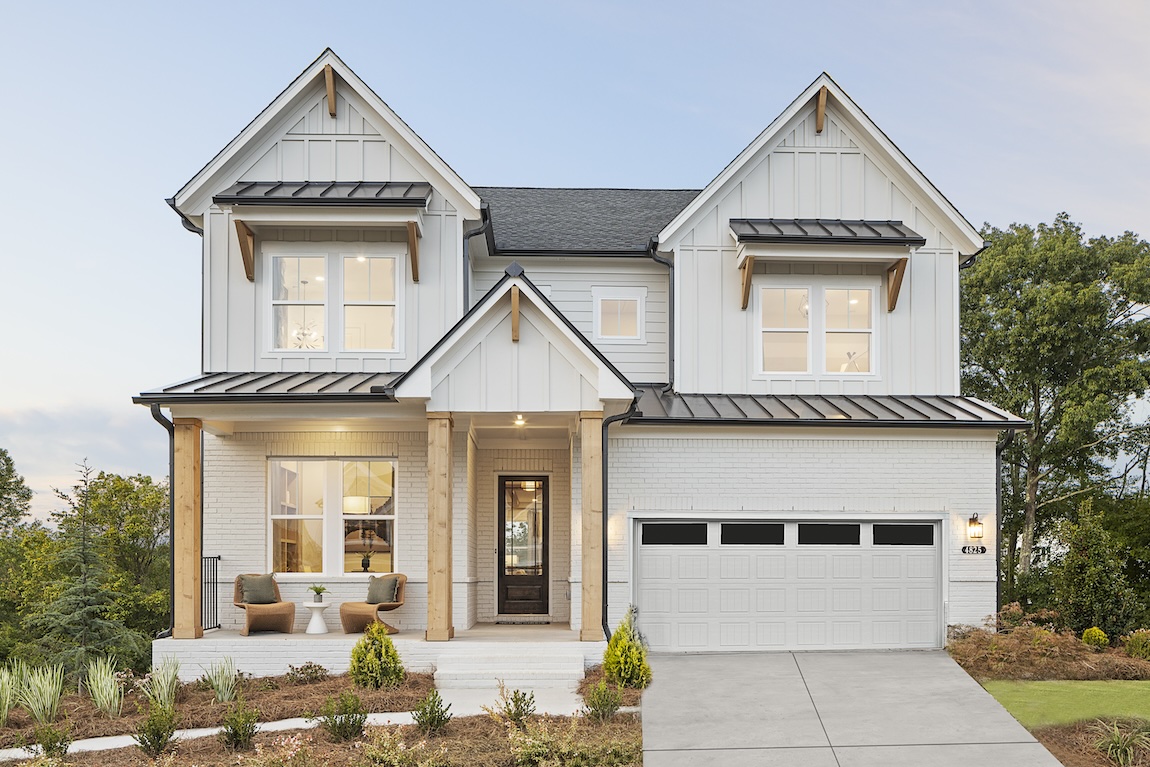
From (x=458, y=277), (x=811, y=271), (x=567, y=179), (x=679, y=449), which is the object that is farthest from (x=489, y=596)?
A: (x=567, y=179)

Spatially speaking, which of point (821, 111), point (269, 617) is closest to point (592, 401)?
point (269, 617)

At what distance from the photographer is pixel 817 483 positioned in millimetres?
14117

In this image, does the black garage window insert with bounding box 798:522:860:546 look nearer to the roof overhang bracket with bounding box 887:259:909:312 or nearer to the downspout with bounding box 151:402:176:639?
the roof overhang bracket with bounding box 887:259:909:312

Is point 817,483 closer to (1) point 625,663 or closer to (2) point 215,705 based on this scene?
(1) point 625,663

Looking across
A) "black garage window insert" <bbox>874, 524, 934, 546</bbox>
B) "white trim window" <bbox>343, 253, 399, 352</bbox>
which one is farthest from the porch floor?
"black garage window insert" <bbox>874, 524, 934, 546</bbox>

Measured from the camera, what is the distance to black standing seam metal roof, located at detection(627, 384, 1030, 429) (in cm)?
1384

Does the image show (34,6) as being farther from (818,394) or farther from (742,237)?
(818,394)

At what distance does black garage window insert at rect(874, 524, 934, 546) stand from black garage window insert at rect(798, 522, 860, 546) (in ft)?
1.19

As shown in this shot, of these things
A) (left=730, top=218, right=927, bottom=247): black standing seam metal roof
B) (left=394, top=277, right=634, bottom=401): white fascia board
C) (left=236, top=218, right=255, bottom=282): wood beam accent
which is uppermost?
(left=730, top=218, right=927, bottom=247): black standing seam metal roof

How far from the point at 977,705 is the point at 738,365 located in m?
6.33

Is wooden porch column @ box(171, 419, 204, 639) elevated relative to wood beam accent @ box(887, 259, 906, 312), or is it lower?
lower

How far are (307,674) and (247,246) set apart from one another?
6385 mm

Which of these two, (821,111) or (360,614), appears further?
(821,111)

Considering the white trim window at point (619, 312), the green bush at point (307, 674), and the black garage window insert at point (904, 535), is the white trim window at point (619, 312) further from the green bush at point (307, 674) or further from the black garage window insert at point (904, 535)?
the green bush at point (307, 674)
